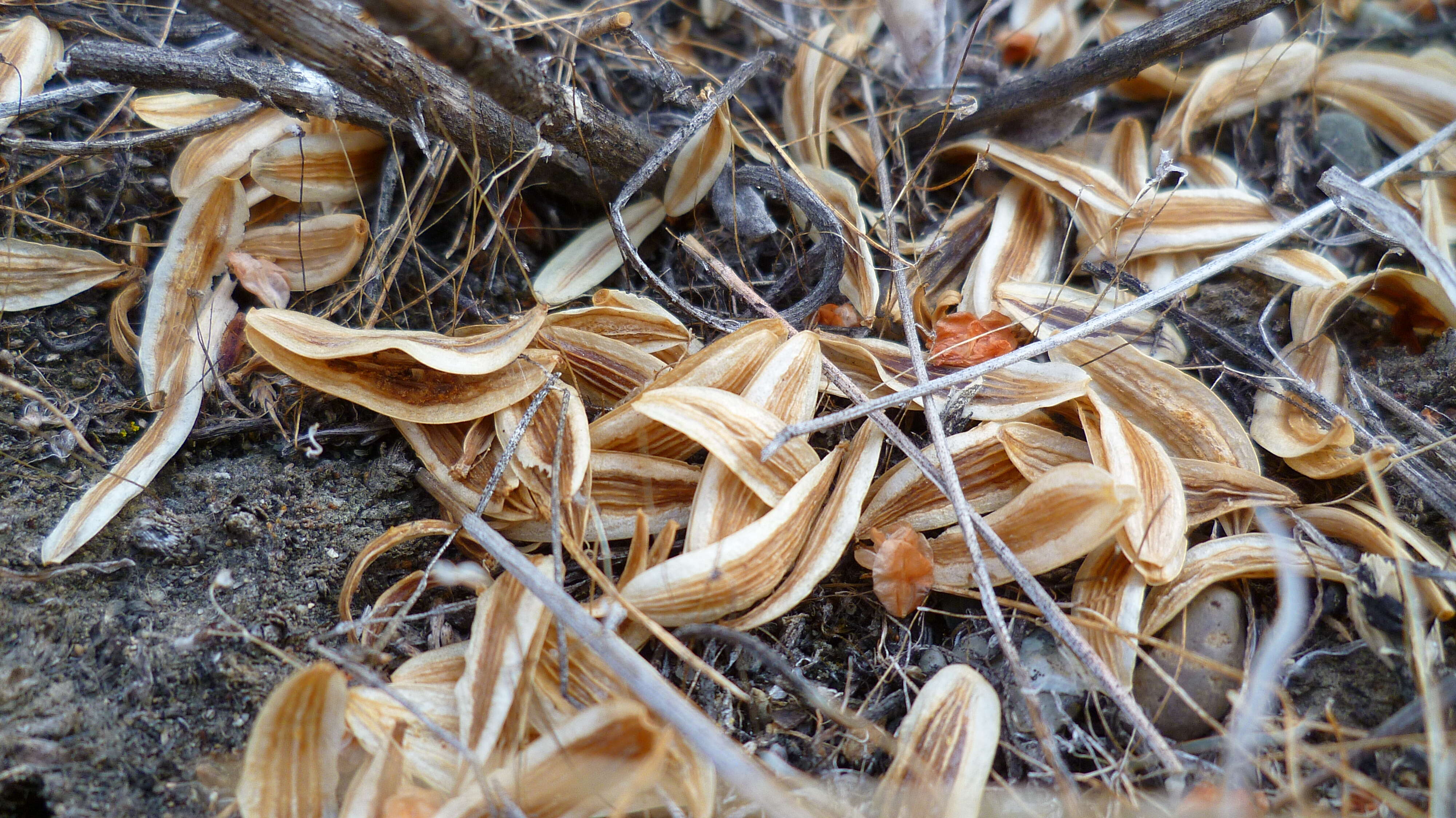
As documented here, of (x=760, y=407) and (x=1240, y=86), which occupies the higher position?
(x=1240, y=86)

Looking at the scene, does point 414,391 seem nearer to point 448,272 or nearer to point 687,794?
point 448,272

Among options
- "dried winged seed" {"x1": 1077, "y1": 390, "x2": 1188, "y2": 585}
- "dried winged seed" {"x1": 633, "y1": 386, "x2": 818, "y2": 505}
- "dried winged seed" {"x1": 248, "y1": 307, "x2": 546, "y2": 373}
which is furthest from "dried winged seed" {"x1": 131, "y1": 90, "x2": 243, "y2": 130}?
"dried winged seed" {"x1": 1077, "y1": 390, "x2": 1188, "y2": 585}

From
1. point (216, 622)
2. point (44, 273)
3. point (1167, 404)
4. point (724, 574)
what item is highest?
point (1167, 404)

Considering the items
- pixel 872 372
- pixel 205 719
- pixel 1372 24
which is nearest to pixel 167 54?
pixel 205 719

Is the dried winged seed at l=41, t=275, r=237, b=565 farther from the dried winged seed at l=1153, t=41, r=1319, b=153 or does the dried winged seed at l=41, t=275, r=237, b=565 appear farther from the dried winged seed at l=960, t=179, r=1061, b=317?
the dried winged seed at l=1153, t=41, r=1319, b=153

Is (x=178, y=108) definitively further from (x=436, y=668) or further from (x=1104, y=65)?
(x=1104, y=65)

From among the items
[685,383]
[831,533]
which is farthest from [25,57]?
[831,533]
